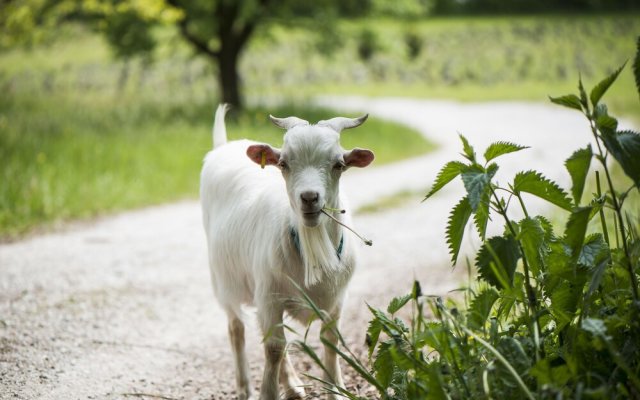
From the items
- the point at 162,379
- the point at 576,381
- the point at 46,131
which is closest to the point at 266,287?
the point at 162,379

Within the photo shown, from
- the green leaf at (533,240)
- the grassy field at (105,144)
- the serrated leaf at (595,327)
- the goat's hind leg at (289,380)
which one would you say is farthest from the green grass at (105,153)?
the serrated leaf at (595,327)

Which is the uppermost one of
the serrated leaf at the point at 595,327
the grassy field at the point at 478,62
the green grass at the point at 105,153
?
the grassy field at the point at 478,62

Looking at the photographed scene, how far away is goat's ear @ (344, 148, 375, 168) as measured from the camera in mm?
3432

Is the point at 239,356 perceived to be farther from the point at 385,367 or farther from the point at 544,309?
the point at 544,309

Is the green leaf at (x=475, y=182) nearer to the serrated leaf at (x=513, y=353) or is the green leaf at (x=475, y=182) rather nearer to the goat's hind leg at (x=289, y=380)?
the serrated leaf at (x=513, y=353)

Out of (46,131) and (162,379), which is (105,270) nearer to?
(162,379)

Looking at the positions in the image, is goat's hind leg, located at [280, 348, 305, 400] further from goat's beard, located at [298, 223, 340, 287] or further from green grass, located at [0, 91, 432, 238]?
green grass, located at [0, 91, 432, 238]

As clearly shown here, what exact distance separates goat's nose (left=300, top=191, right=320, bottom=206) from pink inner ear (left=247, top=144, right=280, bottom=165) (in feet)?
1.26

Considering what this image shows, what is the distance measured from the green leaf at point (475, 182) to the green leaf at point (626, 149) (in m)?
0.44

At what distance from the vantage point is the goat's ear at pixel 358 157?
3.43 m

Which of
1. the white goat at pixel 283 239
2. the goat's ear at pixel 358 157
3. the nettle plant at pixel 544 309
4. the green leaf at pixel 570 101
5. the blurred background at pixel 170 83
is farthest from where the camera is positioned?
the blurred background at pixel 170 83

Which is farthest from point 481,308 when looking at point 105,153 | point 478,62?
point 478,62

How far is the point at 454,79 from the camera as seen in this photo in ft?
127

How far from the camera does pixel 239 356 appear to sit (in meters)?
4.14
